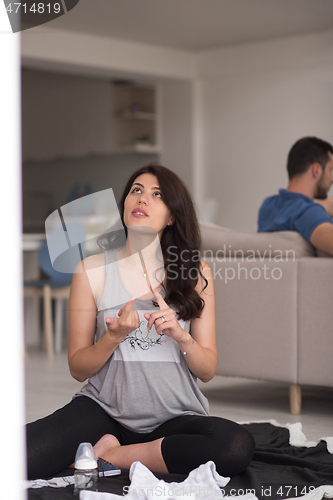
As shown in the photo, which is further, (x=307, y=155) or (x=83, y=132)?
(x=83, y=132)

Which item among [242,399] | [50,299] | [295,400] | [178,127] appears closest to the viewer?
[295,400]

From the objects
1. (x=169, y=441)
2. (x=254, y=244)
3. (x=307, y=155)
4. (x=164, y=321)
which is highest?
(x=307, y=155)

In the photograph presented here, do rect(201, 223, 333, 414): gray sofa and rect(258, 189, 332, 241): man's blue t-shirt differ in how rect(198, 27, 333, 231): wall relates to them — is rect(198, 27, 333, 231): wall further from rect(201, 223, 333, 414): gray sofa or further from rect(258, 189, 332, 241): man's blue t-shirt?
rect(201, 223, 333, 414): gray sofa

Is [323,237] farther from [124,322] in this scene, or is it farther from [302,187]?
[124,322]

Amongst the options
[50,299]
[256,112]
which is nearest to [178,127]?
[256,112]

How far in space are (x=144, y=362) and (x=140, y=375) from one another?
31mm

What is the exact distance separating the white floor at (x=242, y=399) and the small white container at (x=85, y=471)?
34.1 inches

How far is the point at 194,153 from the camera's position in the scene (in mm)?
6406

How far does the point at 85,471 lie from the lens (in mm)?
1340

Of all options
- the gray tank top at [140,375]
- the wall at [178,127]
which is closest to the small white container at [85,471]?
the gray tank top at [140,375]

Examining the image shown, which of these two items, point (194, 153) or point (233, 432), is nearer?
point (233, 432)

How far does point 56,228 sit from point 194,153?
5307 millimetres

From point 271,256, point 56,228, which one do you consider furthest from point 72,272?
point 271,256

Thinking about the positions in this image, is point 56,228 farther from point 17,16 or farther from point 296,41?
point 296,41
